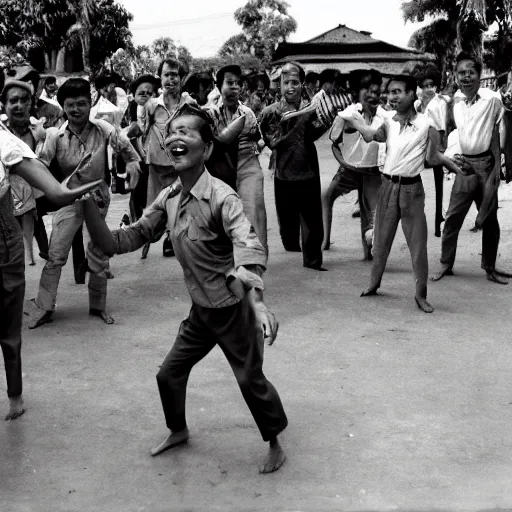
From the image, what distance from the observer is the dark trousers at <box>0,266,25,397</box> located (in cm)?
464

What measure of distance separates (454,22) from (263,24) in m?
27.0

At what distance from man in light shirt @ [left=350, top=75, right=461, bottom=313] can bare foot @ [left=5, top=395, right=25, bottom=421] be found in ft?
11.2

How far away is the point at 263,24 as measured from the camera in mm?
60438

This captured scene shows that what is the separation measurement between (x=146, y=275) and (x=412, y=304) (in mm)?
2637

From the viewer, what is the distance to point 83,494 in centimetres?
386

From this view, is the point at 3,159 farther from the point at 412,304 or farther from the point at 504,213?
the point at 504,213

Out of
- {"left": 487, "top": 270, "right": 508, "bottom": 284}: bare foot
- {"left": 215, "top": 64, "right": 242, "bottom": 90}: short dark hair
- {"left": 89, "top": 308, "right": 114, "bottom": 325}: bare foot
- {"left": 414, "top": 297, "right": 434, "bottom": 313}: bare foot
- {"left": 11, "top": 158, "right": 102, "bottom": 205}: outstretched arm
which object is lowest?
{"left": 487, "top": 270, "right": 508, "bottom": 284}: bare foot

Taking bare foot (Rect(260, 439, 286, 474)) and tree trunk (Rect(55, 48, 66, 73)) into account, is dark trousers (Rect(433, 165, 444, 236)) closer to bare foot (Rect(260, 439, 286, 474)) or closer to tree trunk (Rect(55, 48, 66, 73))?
bare foot (Rect(260, 439, 286, 474))

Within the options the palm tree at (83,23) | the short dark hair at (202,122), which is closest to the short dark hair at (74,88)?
the short dark hair at (202,122)

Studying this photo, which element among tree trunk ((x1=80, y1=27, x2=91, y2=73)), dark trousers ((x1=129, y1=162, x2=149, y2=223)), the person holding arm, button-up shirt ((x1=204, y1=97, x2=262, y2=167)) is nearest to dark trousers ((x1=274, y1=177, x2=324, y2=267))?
button-up shirt ((x1=204, y1=97, x2=262, y2=167))

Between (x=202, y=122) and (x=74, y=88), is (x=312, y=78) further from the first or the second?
(x=202, y=122)

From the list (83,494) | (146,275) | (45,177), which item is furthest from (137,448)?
(146,275)

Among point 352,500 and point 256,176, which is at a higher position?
point 256,176

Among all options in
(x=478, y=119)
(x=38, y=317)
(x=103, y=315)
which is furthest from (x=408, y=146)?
(x=38, y=317)
